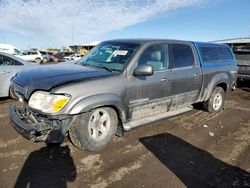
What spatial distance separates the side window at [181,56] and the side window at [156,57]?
8.2 inches

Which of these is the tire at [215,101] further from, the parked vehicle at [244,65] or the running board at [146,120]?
the parked vehicle at [244,65]

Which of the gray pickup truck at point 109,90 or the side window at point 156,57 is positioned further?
the side window at point 156,57

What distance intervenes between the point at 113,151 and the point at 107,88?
107cm

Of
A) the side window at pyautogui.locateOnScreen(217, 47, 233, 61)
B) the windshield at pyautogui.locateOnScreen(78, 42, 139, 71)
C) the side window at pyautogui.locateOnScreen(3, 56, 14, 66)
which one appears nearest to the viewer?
the windshield at pyautogui.locateOnScreen(78, 42, 139, 71)

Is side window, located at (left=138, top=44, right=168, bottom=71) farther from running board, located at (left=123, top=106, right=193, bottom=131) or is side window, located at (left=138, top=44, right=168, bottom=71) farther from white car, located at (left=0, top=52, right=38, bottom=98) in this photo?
white car, located at (left=0, top=52, right=38, bottom=98)

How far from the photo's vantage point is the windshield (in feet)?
14.7

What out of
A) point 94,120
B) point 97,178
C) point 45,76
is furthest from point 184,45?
point 97,178

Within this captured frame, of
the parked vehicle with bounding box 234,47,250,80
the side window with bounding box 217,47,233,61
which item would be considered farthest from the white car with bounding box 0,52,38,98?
the parked vehicle with bounding box 234,47,250,80

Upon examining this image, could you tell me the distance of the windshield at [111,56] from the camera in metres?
4.47

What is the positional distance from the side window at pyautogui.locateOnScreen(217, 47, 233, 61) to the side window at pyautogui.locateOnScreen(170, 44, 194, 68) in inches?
60.5

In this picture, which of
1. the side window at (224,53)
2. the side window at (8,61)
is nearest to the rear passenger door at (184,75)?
the side window at (224,53)

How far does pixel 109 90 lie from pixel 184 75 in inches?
81.4

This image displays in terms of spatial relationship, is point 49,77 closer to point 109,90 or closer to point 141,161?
point 109,90

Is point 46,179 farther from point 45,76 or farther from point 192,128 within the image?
point 192,128
